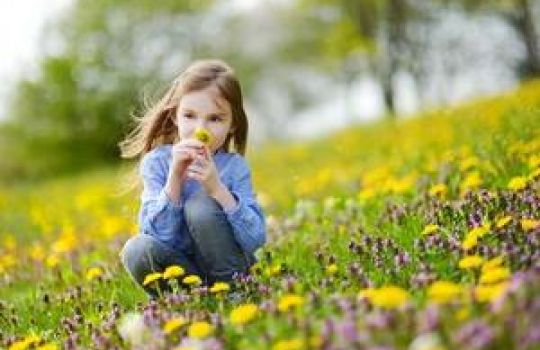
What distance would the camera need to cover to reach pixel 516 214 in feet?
13.4

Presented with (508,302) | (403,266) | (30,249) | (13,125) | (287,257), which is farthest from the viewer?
(13,125)

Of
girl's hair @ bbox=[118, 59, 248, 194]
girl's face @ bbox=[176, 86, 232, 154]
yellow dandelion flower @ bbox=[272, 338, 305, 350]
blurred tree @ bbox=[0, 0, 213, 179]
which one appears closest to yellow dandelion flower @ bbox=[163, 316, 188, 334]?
yellow dandelion flower @ bbox=[272, 338, 305, 350]

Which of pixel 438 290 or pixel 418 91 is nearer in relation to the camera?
pixel 438 290

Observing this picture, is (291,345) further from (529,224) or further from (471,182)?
(471,182)

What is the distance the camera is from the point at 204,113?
4445 mm

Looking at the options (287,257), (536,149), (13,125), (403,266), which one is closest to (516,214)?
(403,266)

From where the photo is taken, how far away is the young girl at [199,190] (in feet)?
13.9

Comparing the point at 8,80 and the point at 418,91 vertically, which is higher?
the point at 8,80

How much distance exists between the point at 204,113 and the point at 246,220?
1.81ft

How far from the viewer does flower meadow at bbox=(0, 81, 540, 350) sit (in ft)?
8.79

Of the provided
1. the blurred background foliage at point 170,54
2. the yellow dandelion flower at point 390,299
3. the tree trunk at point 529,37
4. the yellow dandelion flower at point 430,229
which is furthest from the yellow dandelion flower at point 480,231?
the tree trunk at point 529,37

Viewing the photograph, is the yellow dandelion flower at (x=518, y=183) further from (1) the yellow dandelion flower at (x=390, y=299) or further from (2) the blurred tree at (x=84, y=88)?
(2) the blurred tree at (x=84, y=88)

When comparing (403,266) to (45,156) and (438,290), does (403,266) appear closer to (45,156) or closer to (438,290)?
(438,290)

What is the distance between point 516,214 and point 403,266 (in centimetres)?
65
